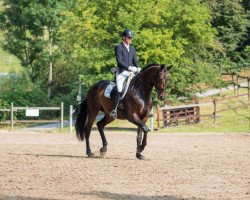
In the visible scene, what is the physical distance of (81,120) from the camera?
20.9 meters

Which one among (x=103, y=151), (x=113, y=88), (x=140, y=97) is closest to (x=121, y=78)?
(x=113, y=88)

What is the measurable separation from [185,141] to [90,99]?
25.2 ft

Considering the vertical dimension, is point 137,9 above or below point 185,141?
above

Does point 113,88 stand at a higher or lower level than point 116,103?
higher

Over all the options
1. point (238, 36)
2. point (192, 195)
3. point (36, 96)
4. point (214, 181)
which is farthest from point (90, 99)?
point (238, 36)

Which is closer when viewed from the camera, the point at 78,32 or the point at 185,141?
the point at 185,141

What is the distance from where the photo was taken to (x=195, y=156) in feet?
65.6

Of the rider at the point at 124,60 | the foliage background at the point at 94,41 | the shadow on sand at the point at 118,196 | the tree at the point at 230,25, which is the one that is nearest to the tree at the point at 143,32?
the foliage background at the point at 94,41

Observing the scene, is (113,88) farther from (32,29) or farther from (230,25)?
(230,25)

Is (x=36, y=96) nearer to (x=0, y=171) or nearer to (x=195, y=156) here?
(x=195, y=156)

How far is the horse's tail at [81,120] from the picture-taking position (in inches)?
821

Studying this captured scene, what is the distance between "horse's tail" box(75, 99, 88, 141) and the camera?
68.4ft

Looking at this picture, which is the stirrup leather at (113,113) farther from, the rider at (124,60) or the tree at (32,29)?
the tree at (32,29)

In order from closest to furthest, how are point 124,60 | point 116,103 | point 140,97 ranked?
point 140,97, point 124,60, point 116,103
